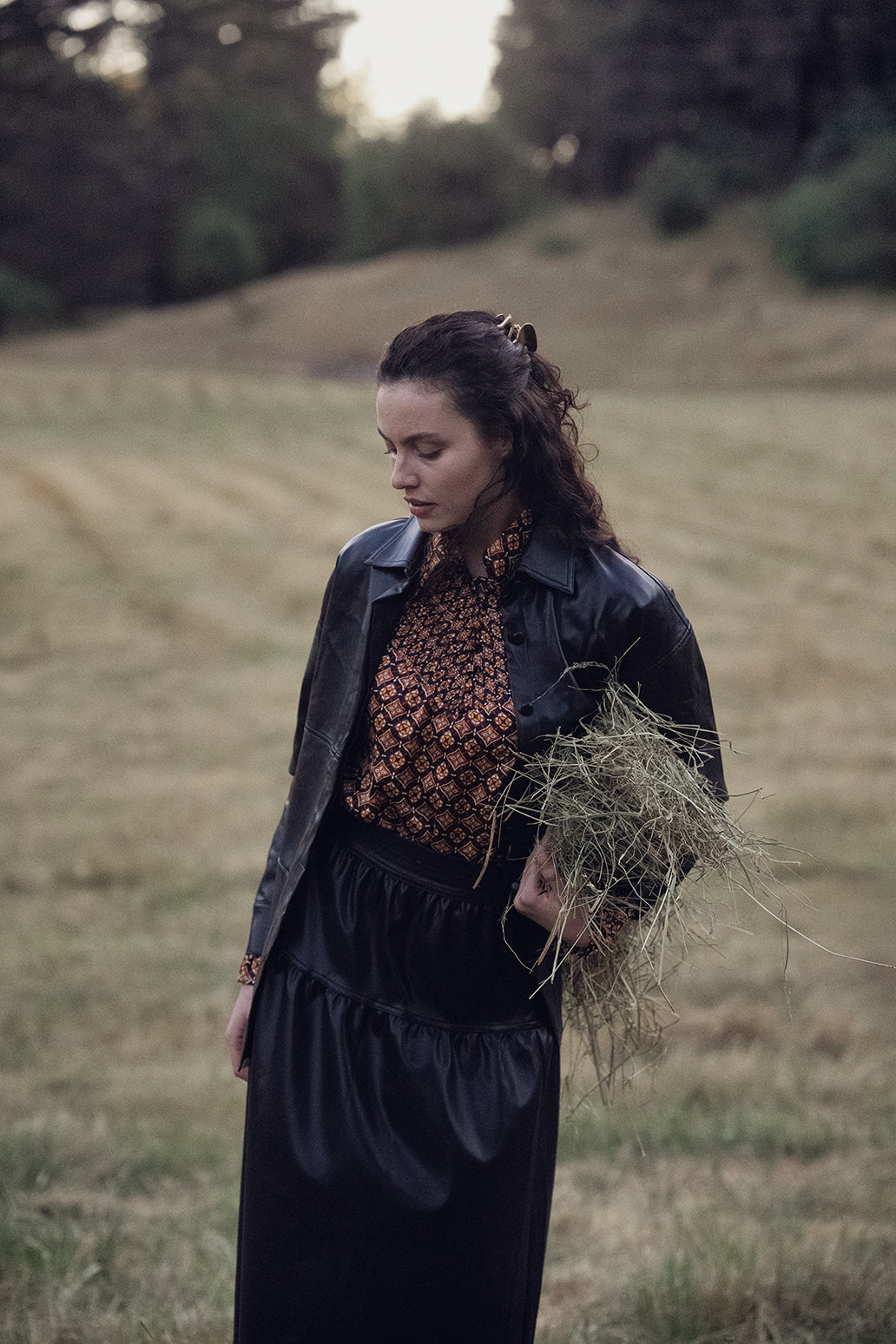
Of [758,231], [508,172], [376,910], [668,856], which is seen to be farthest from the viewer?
[508,172]

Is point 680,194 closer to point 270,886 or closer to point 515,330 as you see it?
point 515,330

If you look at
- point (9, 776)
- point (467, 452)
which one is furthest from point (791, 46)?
point (467, 452)

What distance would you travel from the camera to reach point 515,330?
2082mm

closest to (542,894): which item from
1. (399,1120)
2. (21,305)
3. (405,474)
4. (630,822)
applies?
(630,822)

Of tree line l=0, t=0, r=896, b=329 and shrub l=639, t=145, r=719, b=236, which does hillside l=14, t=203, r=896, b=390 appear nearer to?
shrub l=639, t=145, r=719, b=236

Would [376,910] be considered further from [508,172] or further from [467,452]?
[508,172]

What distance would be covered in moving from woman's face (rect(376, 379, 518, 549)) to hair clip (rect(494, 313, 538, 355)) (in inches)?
7.1

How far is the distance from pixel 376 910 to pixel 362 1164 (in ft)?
1.33

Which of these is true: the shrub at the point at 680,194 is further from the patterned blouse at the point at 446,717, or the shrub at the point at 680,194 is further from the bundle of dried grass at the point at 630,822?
the bundle of dried grass at the point at 630,822

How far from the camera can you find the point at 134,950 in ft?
17.1

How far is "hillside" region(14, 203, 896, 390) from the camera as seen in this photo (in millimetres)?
24203

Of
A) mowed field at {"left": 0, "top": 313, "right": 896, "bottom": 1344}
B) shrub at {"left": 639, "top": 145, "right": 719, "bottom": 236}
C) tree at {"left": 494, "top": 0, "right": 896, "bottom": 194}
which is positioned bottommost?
mowed field at {"left": 0, "top": 313, "right": 896, "bottom": 1344}

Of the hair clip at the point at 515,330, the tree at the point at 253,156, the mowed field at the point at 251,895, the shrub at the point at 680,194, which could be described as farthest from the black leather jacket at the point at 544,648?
the tree at the point at 253,156

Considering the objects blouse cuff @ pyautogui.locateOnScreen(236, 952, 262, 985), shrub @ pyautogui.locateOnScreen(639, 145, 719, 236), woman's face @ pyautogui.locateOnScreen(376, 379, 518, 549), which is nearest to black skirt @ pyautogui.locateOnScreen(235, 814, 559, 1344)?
blouse cuff @ pyautogui.locateOnScreen(236, 952, 262, 985)
